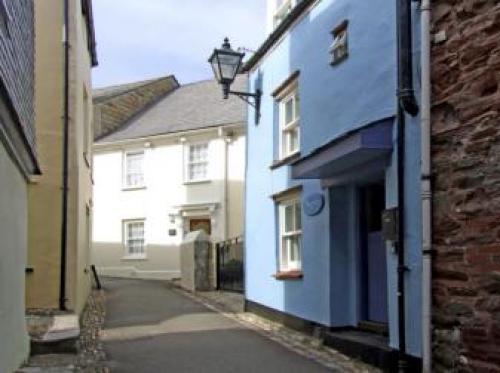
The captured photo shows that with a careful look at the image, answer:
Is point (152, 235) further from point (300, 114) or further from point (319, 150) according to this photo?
point (319, 150)

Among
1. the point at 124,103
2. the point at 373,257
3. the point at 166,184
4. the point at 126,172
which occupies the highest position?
the point at 124,103

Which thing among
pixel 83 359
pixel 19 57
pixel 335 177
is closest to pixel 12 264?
pixel 19 57

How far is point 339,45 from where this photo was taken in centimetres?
1055

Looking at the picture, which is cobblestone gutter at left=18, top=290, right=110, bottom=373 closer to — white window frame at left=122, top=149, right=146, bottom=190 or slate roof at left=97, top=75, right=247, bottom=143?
slate roof at left=97, top=75, right=247, bottom=143

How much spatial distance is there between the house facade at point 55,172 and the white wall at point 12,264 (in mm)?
3870

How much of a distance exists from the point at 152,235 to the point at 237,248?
841 cm

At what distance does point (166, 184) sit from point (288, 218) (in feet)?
48.0

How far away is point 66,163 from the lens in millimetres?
13070

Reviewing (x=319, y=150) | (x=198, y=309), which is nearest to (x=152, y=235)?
(x=198, y=309)

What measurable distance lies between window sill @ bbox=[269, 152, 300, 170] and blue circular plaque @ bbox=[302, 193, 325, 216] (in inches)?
40.7

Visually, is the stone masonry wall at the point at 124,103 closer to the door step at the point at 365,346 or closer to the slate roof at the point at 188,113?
the slate roof at the point at 188,113

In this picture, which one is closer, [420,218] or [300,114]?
[420,218]

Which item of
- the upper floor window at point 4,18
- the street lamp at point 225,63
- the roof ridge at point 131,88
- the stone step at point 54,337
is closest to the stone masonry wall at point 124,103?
the roof ridge at point 131,88

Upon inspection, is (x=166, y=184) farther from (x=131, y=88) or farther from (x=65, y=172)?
(x=65, y=172)
